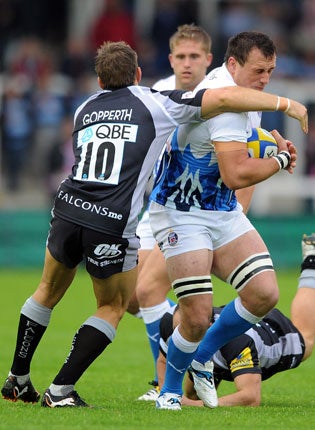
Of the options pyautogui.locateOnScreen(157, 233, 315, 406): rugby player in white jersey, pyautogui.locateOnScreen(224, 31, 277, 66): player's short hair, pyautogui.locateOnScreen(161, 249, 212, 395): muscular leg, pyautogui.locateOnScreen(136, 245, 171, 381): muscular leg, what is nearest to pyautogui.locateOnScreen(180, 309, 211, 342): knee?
pyautogui.locateOnScreen(161, 249, 212, 395): muscular leg

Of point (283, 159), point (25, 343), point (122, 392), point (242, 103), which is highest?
point (242, 103)

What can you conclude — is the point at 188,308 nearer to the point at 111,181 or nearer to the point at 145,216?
the point at 111,181

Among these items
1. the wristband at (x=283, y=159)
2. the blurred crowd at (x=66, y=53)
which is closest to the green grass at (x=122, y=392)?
the wristband at (x=283, y=159)

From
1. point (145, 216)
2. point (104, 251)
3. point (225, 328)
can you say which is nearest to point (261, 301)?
point (225, 328)

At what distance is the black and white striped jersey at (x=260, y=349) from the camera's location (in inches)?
300

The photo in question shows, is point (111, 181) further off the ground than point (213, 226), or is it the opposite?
point (111, 181)

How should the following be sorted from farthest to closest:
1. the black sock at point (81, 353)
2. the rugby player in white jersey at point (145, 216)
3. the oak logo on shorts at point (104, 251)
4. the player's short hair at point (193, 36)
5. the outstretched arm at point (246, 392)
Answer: the player's short hair at point (193, 36) → the outstretched arm at point (246, 392) → the rugby player in white jersey at point (145, 216) → the black sock at point (81, 353) → the oak logo on shorts at point (104, 251)

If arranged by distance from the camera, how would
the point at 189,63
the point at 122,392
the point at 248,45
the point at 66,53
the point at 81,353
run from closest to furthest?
the point at 81,353
the point at 248,45
the point at 122,392
the point at 189,63
the point at 66,53

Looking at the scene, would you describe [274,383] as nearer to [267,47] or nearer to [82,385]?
[82,385]

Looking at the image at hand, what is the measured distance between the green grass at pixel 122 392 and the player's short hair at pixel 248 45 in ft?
7.53

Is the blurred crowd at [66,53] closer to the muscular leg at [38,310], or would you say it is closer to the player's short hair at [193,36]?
the player's short hair at [193,36]

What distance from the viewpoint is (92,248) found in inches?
272

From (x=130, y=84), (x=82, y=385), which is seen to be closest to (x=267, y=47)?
(x=130, y=84)

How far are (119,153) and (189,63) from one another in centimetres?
303
